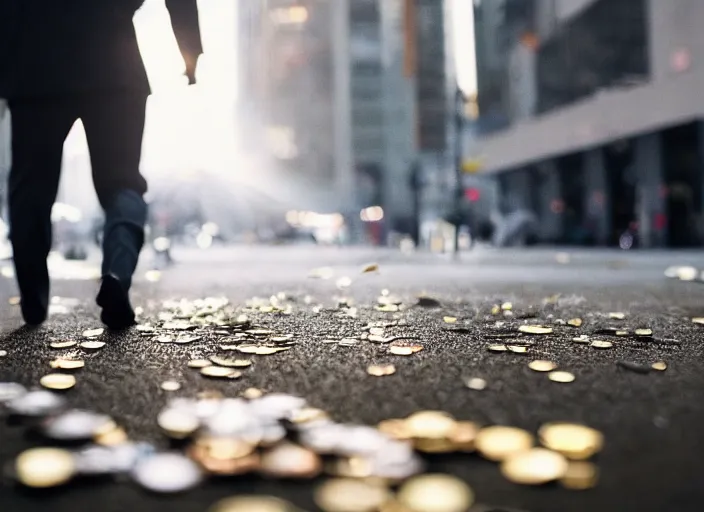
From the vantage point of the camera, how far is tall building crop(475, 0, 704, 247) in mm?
20344

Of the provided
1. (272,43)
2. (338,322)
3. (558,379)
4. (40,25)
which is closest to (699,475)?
(558,379)

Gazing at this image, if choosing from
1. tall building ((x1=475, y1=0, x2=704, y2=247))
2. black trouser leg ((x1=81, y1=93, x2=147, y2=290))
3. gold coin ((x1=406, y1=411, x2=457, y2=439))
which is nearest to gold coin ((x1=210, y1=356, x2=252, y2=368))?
gold coin ((x1=406, y1=411, x2=457, y2=439))

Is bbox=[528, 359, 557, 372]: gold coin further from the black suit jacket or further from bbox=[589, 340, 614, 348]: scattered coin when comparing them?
the black suit jacket

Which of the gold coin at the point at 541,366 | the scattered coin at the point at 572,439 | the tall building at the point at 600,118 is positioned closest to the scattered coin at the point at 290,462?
the scattered coin at the point at 572,439

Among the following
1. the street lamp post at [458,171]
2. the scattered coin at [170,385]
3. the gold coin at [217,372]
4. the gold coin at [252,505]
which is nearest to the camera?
the gold coin at [252,505]

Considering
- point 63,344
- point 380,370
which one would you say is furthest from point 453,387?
point 63,344

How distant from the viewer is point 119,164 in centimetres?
341

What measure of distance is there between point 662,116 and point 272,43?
5969cm

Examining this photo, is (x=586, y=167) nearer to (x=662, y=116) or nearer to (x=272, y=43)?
(x=662, y=116)

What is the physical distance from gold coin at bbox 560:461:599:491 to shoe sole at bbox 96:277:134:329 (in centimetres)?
228

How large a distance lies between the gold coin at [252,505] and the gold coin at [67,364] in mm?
1289

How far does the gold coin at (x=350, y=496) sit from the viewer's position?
1135 millimetres

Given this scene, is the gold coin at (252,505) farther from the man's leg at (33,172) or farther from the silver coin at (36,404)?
the man's leg at (33,172)

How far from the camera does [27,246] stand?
10.5 ft
